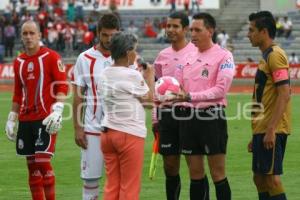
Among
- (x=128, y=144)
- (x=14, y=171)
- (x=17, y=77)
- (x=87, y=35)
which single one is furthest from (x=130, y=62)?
(x=87, y=35)

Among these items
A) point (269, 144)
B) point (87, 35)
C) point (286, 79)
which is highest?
→ point (286, 79)

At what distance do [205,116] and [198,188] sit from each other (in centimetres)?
78

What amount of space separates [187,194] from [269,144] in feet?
9.82

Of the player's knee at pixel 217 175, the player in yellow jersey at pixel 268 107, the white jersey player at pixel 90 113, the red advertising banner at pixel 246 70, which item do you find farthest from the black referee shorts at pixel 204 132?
the red advertising banner at pixel 246 70

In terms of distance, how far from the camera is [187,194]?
1205 centimetres

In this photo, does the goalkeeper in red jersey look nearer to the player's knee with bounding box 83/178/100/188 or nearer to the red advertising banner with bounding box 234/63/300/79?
the player's knee with bounding box 83/178/100/188

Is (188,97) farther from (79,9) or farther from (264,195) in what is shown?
(79,9)

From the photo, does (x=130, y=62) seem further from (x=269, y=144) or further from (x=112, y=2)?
(x=112, y=2)

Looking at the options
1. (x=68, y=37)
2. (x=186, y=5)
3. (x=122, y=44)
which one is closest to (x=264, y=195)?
Answer: (x=122, y=44)

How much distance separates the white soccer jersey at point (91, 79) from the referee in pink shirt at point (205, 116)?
94 cm

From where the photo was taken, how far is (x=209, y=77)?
10031 millimetres

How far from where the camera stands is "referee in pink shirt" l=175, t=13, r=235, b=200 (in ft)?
32.9

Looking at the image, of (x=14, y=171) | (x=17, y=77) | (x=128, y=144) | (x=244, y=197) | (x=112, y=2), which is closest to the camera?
(x=128, y=144)

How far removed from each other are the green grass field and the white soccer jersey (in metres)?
1.97
